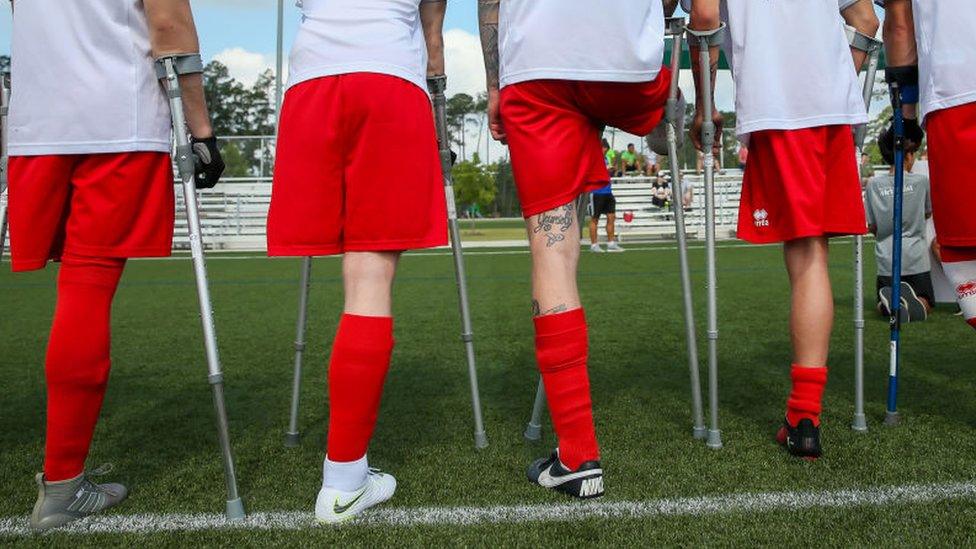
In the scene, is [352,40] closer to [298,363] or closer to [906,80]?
[298,363]


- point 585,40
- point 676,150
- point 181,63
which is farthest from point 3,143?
point 676,150

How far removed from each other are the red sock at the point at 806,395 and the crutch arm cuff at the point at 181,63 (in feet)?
7.15

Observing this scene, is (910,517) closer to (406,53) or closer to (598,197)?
(406,53)

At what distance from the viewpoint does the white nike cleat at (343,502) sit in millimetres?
2195

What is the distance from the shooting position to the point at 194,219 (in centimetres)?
228

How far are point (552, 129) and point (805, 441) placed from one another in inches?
51.3

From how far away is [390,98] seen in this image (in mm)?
2230

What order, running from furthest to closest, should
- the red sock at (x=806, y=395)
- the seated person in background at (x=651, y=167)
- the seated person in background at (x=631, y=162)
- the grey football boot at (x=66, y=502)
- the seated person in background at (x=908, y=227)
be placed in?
1. the seated person in background at (x=631, y=162)
2. the seated person in background at (x=651, y=167)
3. the seated person in background at (x=908, y=227)
4. the red sock at (x=806, y=395)
5. the grey football boot at (x=66, y=502)

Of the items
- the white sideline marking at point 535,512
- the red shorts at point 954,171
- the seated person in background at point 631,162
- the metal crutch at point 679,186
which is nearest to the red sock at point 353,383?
the white sideline marking at point 535,512

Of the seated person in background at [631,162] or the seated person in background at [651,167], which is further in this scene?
the seated person in background at [631,162]

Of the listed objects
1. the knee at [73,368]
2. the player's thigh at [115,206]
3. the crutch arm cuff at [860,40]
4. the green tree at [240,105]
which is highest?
the green tree at [240,105]

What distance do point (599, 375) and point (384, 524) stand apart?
2128 mm

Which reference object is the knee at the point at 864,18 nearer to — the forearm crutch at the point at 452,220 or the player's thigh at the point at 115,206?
the forearm crutch at the point at 452,220

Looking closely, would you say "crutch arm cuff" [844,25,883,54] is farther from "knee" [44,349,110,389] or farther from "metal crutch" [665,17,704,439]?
"knee" [44,349,110,389]
